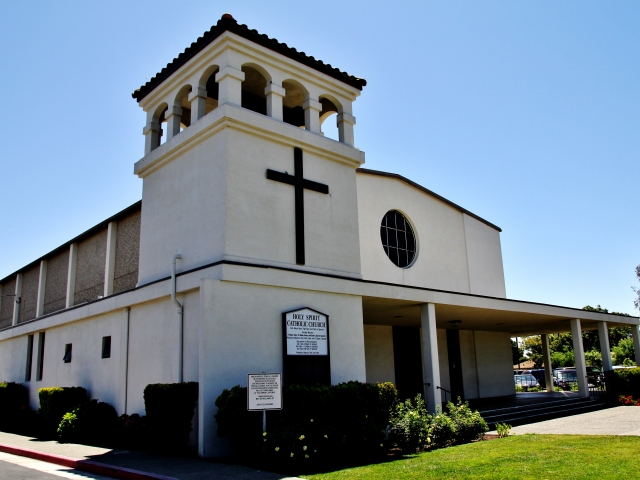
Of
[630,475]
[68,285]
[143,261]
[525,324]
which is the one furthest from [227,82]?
[525,324]

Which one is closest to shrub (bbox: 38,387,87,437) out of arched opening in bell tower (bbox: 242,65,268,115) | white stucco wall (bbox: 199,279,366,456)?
white stucco wall (bbox: 199,279,366,456)

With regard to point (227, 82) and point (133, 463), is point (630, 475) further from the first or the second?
point (227, 82)

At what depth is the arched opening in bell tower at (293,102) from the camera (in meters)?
14.8

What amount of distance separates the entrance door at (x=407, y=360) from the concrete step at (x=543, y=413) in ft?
11.3

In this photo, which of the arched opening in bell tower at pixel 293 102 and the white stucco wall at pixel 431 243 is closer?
the arched opening in bell tower at pixel 293 102

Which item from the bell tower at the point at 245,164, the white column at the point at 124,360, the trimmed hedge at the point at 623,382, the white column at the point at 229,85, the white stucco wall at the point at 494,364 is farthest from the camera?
the white stucco wall at the point at 494,364

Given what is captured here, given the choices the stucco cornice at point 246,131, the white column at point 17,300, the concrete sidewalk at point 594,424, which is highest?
the stucco cornice at point 246,131

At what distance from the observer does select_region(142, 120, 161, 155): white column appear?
15.2 metres

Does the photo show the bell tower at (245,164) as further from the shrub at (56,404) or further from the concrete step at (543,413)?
the concrete step at (543,413)

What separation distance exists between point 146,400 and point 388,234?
10149mm

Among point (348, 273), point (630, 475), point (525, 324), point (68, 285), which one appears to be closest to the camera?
point (630, 475)

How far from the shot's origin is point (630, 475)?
24.7 feet

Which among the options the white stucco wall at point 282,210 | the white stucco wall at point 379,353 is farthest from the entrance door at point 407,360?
the white stucco wall at point 282,210

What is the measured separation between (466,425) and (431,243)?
8.66 m
